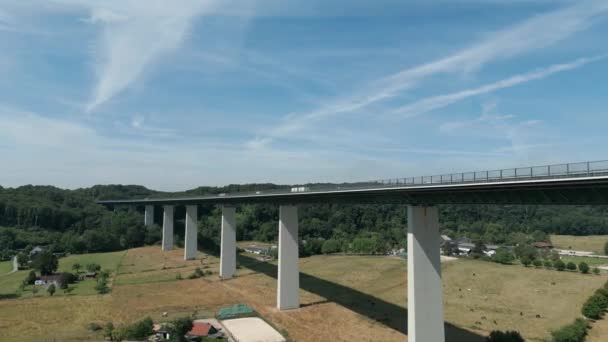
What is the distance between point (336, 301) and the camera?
52.5 metres

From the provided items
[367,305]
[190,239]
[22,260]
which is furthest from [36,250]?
[367,305]

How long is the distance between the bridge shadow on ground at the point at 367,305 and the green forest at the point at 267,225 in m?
35.0

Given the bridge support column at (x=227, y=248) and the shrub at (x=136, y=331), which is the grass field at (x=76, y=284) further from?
the shrub at (x=136, y=331)

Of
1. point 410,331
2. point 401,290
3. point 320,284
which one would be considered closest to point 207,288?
point 320,284

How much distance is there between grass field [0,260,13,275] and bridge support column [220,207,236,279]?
47749 mm

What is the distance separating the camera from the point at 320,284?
210 ft

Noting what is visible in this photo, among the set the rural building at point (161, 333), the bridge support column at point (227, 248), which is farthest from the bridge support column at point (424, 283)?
the bridge support column at point (227, 248)

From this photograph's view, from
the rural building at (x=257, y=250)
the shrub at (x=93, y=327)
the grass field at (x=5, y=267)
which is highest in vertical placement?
the shrub at (x=93, y=327)

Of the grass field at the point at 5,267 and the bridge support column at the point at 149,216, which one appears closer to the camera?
the grass field at the point at 5,267

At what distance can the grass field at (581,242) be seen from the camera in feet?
417

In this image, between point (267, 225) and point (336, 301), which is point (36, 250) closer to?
point (267, 225)

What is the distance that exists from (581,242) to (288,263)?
134914mm

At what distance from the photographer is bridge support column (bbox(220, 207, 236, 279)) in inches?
2670

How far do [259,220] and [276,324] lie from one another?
105m
